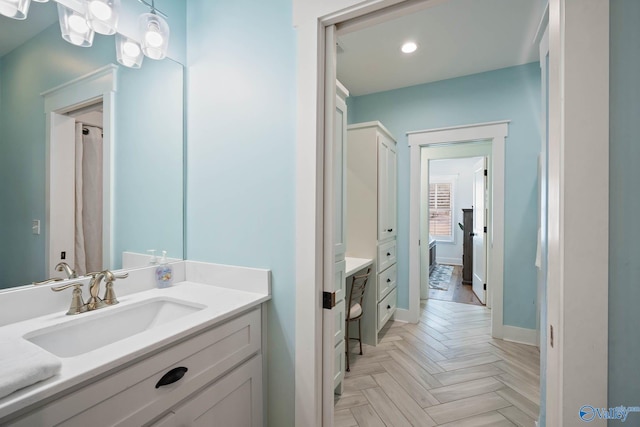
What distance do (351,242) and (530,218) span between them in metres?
1.82

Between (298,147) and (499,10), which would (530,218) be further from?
(298,147)

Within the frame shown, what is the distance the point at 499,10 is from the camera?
2.04 metres

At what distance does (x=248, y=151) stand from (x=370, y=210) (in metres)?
1.61

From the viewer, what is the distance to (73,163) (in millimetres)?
1194

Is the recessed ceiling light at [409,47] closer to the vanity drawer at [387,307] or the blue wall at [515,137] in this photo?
the blue wall at [515,137]

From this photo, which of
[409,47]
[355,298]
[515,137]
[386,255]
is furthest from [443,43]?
[355,298]

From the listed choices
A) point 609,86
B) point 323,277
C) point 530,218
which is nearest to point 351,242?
point 323,277

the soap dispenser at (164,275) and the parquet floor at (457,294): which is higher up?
the soap dispenser at (164,275)

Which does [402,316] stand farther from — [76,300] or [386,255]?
[76,300]

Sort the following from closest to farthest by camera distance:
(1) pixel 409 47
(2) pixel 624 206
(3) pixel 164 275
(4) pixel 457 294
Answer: (2) pixel 624 206 < (3) pixel 164 275 < (1) pixel 409 47 < (4) pixel 457 294

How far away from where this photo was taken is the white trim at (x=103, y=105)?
1.11 metres

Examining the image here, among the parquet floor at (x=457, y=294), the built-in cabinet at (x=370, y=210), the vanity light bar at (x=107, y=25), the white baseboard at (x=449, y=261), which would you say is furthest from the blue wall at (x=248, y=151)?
the white baseboard at (x=449, y=261)

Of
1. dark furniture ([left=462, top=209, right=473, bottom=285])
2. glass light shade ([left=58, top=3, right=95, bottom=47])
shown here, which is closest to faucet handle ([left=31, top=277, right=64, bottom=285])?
glass light shade ([left=58, top=3, right=95, bottom=47])

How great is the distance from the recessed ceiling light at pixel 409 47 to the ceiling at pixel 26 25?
7.87ft
